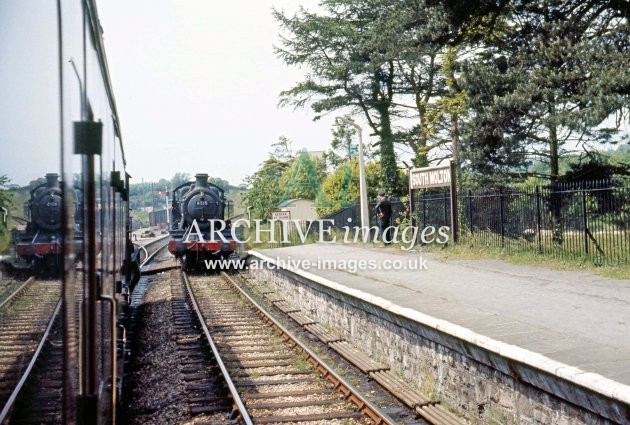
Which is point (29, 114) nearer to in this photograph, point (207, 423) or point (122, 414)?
point (207, 423)

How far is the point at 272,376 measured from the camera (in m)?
8.15

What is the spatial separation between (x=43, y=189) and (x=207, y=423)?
469 centimetres

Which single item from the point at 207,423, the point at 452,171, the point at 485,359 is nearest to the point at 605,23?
the point at 452,171

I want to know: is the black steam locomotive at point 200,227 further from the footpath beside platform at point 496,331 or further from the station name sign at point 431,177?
the footpath beside platform at point 496,331

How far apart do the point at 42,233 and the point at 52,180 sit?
0.70 ft

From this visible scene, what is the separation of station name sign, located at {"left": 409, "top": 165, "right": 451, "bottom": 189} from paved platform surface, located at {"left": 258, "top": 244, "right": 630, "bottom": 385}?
3.10m

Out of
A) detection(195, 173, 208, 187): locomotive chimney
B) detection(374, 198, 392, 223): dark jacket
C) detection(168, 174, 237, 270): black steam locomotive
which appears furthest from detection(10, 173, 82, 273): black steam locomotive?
detection(195, 173, 208, 187): locomotive chimney

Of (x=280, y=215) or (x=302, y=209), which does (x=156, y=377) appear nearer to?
(x=280, y=215)

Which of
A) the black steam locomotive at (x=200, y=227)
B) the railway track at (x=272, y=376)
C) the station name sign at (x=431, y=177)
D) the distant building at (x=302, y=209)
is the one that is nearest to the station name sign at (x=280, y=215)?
the black steam locomotive at (x=200, y=227)

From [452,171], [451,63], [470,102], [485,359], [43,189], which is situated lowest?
[485,359]

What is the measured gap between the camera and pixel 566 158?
57.7ft

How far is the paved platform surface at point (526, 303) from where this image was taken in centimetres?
550

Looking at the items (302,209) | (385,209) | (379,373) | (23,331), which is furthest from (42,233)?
(302,209)

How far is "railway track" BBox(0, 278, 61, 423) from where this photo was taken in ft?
5.54
